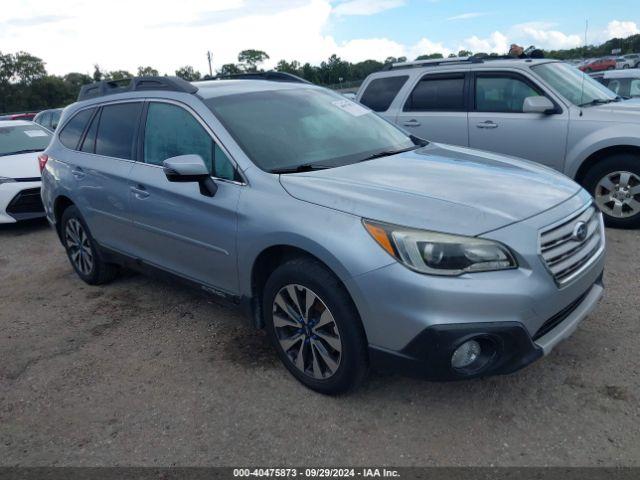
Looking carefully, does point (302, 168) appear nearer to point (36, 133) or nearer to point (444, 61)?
point (444, 61)

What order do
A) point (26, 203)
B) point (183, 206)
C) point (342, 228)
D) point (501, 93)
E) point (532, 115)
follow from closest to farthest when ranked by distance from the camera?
point (342, 228) < point (183, 206) < point (532, 115) < point (501, 93) < point (26, 203)

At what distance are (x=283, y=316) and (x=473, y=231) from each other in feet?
3.88

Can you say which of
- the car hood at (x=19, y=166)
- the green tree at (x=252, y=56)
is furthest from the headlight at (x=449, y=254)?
the green tree at (x=252, y=56)

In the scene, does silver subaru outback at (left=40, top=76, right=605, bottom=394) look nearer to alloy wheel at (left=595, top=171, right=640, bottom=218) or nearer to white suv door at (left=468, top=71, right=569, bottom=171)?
white suv door at (left=468, top=71, right=569, bottom=171)

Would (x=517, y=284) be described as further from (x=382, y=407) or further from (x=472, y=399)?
(x=382, y=407)

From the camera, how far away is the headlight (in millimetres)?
2566

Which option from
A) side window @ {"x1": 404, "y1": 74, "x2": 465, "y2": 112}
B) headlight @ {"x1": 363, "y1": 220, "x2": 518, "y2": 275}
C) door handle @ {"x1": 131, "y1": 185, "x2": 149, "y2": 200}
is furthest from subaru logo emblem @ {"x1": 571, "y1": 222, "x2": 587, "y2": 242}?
side window @ {"x1": 404, "y1": 74, "x2": 465, "y2": 112}

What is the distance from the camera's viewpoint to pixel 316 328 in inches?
118

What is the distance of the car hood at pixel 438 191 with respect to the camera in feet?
8.78

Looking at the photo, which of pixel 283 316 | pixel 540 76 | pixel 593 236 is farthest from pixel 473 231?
pixel 540 76

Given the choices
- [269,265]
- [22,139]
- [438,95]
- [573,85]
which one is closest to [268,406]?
[269,265]

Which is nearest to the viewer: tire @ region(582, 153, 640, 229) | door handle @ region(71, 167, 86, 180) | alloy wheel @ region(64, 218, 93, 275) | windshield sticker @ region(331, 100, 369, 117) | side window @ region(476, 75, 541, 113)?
windshield sticker @ region(331, 100, 369, 117)

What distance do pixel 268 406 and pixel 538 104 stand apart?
434cm

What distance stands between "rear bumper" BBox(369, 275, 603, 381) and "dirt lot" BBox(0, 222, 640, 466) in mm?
364
